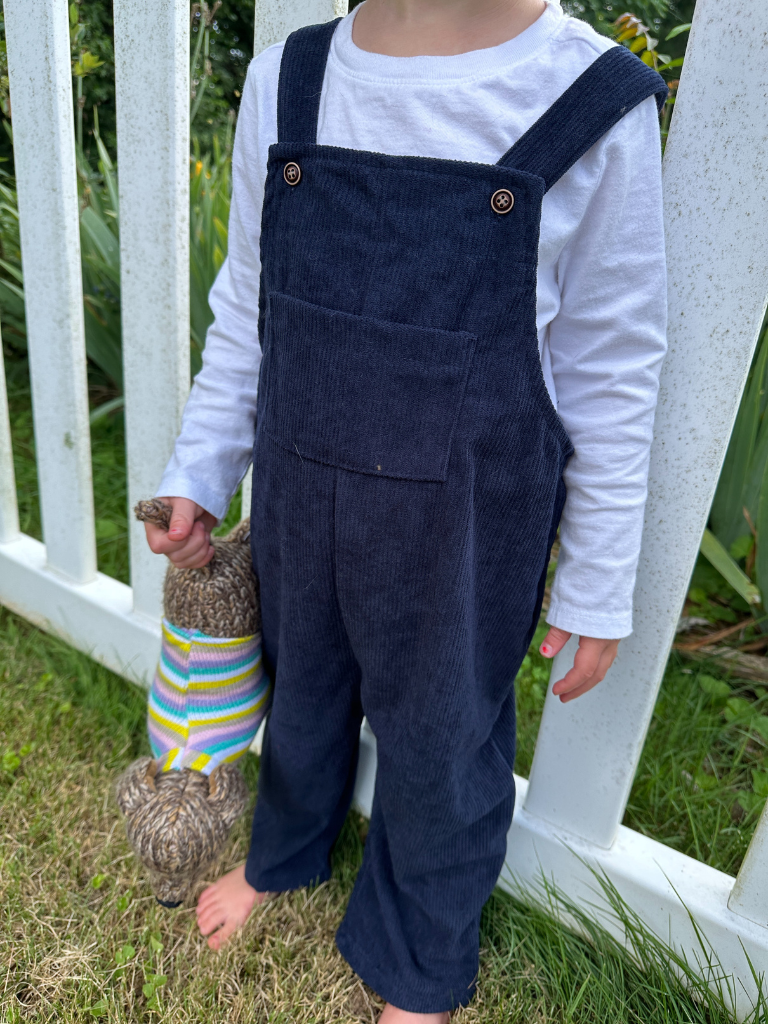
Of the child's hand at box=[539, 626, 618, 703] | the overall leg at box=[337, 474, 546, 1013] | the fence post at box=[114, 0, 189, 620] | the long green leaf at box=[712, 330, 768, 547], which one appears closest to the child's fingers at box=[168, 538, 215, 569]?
the overall leg at box=[337, 474, 546, 1013]

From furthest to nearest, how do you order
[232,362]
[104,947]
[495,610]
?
[104,947], [232,362], [495,610]

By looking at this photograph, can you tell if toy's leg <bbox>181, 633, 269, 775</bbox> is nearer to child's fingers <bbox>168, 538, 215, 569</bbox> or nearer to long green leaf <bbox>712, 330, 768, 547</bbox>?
child's fingers <bbox>168, 538, 215, 569</bbox>

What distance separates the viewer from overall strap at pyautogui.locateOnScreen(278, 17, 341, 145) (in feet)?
2.90

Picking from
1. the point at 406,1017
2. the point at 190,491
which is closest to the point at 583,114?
the point at 190,491

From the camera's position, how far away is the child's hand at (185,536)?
3.37 feet

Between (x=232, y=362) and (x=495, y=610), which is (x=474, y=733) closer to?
(x=495, y=610)

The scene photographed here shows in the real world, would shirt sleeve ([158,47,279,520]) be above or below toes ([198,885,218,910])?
above

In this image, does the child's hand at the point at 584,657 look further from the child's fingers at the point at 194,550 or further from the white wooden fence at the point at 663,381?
the child's fingers at the point at 194,550

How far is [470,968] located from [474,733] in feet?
1.35

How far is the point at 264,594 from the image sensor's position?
43.6 inches

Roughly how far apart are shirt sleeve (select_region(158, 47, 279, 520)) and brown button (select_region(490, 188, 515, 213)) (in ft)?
1.22

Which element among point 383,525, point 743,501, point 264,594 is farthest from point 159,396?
point 743,501

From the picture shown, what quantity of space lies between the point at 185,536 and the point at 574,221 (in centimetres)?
62

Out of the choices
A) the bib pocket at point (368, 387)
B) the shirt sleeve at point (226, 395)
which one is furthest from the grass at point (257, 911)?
the bib pocket at point (368, 387)
